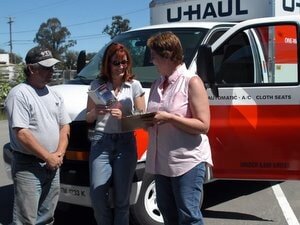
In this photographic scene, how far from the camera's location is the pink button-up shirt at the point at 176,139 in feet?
11.8

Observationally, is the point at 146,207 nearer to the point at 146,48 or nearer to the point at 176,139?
the point at 176,139

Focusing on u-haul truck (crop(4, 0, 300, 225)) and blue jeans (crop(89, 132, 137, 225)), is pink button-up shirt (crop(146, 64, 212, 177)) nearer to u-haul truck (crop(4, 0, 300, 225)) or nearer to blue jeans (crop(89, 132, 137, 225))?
blue jeans (crop(89, 132, 137, 225))

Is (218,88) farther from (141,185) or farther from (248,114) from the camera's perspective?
(141,185)

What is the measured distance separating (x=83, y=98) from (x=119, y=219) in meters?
1.22

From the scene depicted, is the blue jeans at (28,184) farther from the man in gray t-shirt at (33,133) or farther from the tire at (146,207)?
the tire at (146,207)

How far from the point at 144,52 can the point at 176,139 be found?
96.6 inches

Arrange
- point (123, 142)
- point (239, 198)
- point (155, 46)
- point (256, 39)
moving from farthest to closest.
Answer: point (239, 198) < point (256, 39) < point (123, 142) < point (155, 46)

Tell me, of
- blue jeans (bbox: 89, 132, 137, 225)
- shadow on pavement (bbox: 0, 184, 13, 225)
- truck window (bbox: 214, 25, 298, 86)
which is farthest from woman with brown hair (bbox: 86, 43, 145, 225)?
shadow on pavement (bbox: 0, 184, 13, 225)

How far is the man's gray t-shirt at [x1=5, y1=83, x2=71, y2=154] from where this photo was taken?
3752 millimetres

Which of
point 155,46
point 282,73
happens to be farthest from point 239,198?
point 155,46

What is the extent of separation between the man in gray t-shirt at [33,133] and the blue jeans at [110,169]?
1.14 feet

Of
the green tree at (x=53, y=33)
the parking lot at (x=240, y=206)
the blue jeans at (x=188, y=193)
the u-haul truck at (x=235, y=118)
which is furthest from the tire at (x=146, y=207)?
the green tree at (x=53, y=33)

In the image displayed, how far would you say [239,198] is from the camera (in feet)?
21.4

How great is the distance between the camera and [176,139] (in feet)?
11.9
